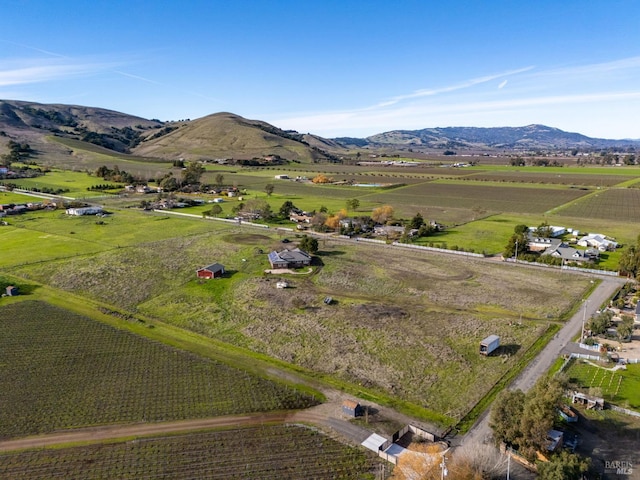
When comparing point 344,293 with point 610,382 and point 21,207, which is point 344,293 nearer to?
point 610,382

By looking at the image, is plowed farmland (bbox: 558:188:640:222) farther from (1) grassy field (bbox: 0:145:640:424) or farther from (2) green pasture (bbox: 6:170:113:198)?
(2) green pasture (bbox: 6:170:113:198)

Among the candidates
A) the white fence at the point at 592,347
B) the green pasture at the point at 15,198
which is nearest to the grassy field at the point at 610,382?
the white fence at the point at 592,347

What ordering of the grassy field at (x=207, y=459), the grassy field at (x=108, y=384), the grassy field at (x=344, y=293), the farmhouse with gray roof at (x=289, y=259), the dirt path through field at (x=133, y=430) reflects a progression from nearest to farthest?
the grassy field at (x=207, y=459)
the dirt path through field at (x=133, y=430)
the grassy field at (x=108, y=384)
the grassy field at (x=344, y=293)
the farmhouse with gray roof at (x=289, y=259)

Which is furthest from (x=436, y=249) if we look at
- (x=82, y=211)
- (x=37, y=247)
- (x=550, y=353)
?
(x=82, y=211)

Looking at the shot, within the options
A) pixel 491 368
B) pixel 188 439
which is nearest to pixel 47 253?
pixel 188 439

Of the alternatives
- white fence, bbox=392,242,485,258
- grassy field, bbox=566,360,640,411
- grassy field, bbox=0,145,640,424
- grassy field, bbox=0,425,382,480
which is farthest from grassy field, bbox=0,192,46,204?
grassy field, bbox=566,360,640,411

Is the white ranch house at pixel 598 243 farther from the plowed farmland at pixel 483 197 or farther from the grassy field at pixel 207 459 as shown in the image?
the grassy field at pixel 207 459

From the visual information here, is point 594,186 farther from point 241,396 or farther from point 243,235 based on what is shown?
point 241,396
